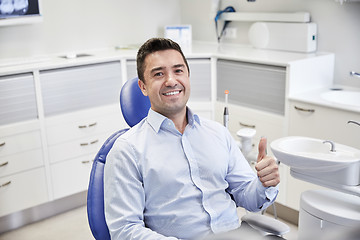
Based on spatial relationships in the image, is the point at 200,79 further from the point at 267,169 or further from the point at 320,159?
the point at 267,169

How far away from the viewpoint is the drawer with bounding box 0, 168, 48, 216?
284cm

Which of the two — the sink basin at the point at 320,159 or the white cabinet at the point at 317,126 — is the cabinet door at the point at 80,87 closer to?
the white cabinet at the point at 317,126

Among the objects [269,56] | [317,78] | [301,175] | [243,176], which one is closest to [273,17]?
[269,56]

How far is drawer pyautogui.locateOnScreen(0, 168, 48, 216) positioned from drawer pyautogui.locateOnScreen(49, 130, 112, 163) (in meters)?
0.14

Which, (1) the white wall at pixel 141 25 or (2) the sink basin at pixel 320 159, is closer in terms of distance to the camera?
(2) the sink basin at pixel 320 159

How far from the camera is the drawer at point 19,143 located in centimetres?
278

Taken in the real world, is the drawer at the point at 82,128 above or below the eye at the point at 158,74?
below

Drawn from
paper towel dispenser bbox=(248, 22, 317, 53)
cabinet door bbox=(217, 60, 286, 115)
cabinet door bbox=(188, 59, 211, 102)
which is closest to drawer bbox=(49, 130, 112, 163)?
cabinet door bbox=(188, 59, 211, 102)

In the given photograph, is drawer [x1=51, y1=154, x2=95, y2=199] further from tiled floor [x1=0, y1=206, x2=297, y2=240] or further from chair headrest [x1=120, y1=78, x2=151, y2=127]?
chair headrest [x1=120, y1=78, x2=151, y2=127]

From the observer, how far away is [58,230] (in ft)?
9.68

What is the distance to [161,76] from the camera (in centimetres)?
157

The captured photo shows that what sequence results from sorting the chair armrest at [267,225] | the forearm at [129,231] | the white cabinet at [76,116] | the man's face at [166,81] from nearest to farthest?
1. the forearm at [129,231]
2. the chair armrest at [267,225]
3. the man's face at [166,81]
4. the white cabinet at [76,116]

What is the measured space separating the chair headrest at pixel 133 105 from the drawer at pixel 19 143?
1341mm

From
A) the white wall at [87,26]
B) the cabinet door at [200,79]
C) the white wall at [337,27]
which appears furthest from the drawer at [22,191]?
the white wall at [337,27]
